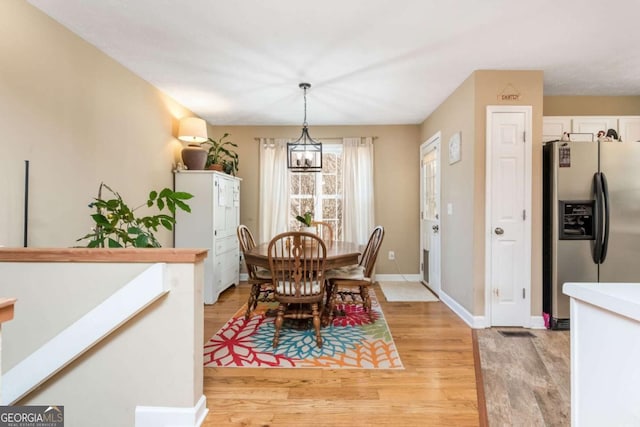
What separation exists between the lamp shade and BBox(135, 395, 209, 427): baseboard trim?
2.98m

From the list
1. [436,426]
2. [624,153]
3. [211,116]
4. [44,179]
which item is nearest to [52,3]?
[44,179]

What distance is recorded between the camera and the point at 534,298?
9.71 ft

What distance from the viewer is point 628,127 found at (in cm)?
345

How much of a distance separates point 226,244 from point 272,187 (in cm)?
115

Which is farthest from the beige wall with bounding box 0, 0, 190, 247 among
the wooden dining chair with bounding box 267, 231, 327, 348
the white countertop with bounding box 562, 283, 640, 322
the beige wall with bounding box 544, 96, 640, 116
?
the beige wall with bounding box 544, 96, 640, 116

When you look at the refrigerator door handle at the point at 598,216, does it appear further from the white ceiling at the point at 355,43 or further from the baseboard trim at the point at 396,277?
the baseboard trim at the point at 396,277

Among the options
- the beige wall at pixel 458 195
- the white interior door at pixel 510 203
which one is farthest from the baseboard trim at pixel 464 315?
the white interior door at pixel 510 203

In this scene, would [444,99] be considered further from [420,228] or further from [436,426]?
[436,426]

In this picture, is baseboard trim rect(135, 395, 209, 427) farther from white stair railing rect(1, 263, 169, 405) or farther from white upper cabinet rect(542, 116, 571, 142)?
white upper cabinet rect(542, 116, 571, 142)

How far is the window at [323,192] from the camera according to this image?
4965 mm

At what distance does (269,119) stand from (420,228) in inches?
108

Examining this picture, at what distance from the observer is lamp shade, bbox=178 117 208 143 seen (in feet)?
12.5

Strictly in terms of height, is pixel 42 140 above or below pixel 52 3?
below

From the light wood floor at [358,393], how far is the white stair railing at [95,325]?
713 mm
